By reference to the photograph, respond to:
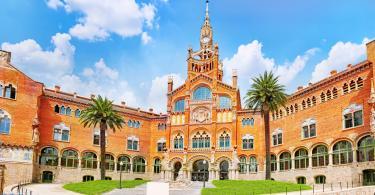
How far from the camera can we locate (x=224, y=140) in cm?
6925

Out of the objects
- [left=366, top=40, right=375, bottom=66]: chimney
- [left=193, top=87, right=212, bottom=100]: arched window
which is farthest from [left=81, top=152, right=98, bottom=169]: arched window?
[left=366, top=40, right=375, bottom=66]: chimney

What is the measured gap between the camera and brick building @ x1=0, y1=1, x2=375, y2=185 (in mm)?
48806

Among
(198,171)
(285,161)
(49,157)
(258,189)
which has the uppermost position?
(49,157)

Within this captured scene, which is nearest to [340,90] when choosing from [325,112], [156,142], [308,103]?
[325,112]

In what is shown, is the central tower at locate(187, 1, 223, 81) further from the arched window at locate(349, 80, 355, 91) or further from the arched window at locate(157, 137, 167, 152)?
the arched window at locate(349, 80, 355, 91)

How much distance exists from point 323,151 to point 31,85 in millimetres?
42038

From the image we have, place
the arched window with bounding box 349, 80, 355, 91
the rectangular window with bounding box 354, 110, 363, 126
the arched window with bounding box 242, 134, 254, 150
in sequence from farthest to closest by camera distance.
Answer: the arched window with bounding box 242, 134, 254, 150 → the arched window with bounding box 349, 80, 355, 91 → the rectangular window with bounding box 354, 110, 363, 126

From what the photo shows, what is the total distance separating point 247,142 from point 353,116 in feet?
77.0

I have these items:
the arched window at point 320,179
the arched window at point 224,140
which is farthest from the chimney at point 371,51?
the arched window at point 224,140

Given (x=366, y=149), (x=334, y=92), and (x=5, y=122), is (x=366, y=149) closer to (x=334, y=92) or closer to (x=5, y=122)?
(x=334, y=92)

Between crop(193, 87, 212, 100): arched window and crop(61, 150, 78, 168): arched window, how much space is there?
23401mm

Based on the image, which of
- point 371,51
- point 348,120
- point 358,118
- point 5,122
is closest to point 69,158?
point 5,122

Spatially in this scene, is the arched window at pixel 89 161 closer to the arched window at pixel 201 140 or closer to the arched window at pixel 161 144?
the arched window at pixel 161 144

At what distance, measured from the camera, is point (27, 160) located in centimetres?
5497
